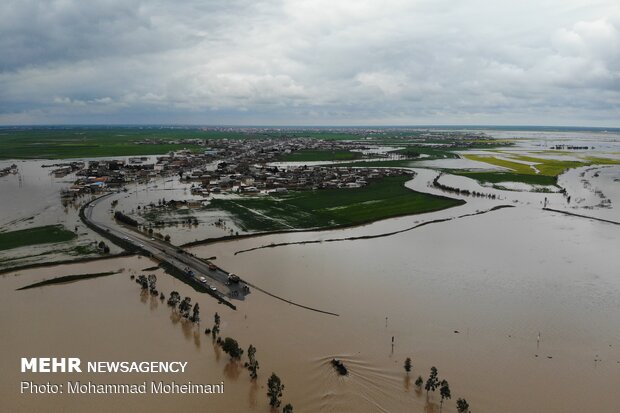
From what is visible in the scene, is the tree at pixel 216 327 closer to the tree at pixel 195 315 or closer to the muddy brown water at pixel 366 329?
the muddy brown water at pixel 366 329

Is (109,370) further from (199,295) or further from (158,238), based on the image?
(158,238)

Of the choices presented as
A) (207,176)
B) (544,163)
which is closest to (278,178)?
(207,176)

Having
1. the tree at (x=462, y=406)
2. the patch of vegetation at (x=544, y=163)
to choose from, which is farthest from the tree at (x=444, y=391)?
the patch of vegetation at (x=544, y=163)

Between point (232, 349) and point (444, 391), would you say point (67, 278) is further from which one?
point (444, 391)

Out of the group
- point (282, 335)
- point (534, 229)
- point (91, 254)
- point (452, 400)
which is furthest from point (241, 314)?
point (534, 229)

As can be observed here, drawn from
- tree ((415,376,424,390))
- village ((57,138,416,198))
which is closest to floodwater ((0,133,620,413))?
tree ((415,376,424,390))
